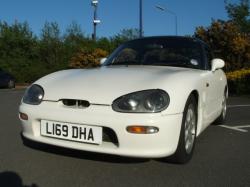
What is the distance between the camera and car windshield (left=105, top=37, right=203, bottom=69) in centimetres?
512

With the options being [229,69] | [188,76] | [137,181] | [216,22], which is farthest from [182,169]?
[216,22]

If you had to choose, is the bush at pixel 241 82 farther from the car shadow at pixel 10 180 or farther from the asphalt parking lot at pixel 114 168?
the car shadow at pixel 10 180

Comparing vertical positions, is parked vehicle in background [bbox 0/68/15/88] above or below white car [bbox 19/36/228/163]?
below

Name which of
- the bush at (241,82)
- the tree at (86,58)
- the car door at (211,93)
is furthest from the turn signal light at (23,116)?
the tree at (86,58)

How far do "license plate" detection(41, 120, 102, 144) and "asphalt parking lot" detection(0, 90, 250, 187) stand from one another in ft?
1.02

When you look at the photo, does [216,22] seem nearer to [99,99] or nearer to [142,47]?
[142,47]

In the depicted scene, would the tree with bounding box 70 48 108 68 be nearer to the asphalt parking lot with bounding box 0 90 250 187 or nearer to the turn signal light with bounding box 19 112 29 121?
the asphalt parking lot with bounding box 0 90 250 187

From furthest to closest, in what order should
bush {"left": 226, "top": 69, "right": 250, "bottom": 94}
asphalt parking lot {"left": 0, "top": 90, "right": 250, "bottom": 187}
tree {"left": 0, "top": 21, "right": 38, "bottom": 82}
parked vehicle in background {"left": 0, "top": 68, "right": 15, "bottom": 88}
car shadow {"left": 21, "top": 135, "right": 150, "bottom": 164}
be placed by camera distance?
1. tree {"left": 0, "top": 21, "right": 38, "bottom": 82}
2. parked vehicle in background {"left": 0, "top": 68, "right": 15, "bottom": 88}
3. bush {"left": 226, "top": 69, "right": 250, "bottom": 94}
4. car shadow {"left": 21, "top": 135, "right": 150, "bottom": 164}
5. asphalt parking lot {"left": 0, "top": 90, "right": 250, "bottom": 187}

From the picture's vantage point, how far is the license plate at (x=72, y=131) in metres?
3.77

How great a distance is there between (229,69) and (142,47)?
14.4m

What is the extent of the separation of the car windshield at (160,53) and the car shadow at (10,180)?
6.70ft

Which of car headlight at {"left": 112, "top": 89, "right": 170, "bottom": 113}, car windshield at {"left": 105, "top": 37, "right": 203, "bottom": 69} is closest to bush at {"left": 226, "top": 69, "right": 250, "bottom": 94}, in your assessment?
car windshield at {"left": 105, "top": 37, "right": 203, "bottom": 69}

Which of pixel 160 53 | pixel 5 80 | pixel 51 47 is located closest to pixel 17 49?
pixel 51 47

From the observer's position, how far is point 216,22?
66.8 feet
